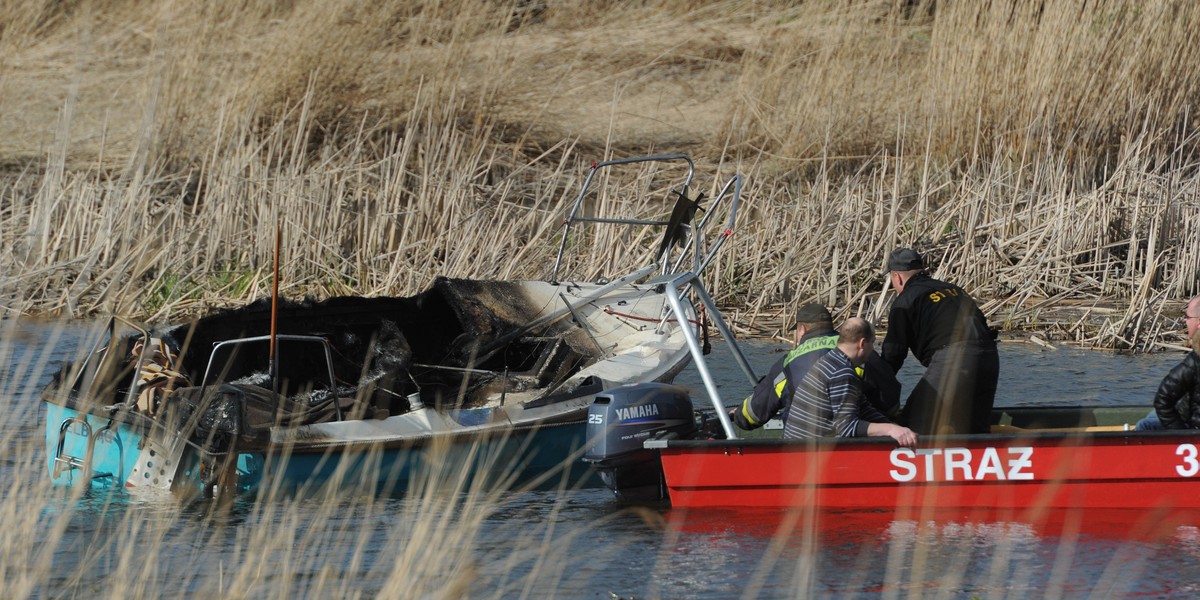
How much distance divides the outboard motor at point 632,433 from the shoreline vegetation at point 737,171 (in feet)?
15.0

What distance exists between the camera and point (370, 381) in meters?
9.45

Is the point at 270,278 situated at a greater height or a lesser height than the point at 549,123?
lesser

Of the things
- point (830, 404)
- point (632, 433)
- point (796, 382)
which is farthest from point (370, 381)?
point (830, 404)

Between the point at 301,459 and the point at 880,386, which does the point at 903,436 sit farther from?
the point at 301,459

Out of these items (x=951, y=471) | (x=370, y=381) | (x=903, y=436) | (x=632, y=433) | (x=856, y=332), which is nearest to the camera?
(x=856, y=332)

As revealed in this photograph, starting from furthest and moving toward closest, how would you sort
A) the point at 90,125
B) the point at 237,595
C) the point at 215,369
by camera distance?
the point at 90,125 < the point at 215,369 < the point at 237,595

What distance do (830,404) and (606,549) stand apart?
1357 millimetres

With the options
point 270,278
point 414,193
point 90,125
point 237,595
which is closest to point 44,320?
point 270,278

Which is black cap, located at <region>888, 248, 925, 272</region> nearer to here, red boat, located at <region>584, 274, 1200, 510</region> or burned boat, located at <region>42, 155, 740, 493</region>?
burned boat, located at <region>42, 155, 740, 493</region>

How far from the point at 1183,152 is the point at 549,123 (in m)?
7.65

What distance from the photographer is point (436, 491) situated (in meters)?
8.59

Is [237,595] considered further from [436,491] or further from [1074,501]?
[1074,501]

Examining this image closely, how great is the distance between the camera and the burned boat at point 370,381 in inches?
322

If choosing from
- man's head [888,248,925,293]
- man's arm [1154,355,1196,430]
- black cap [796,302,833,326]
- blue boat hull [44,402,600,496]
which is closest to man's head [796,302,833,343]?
black cap [796,302,833,326]
